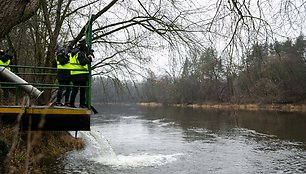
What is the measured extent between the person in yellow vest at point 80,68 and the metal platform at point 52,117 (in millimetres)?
653

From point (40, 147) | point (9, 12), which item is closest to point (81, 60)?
point (9, 12)

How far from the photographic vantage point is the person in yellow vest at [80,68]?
23.1 ft

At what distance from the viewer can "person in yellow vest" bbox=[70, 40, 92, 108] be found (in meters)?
7.03

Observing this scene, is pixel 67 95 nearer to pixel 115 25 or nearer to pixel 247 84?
pixel 247 84

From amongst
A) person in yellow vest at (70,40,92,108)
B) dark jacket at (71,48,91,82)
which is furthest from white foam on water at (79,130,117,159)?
dark jacket at (71,48,91,82)

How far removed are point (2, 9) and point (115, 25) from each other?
10.6m

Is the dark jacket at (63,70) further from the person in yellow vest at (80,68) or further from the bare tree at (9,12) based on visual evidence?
the bare tree at (9,12)

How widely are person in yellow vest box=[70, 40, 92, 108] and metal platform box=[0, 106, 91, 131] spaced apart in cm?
65

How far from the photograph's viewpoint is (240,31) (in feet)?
14.6

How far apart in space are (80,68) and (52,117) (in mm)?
1275

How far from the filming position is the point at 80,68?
723cm

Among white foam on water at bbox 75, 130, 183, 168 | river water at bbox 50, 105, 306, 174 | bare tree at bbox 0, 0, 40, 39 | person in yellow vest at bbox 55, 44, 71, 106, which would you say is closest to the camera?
bare tree at bbox 0, 0, 40, 39

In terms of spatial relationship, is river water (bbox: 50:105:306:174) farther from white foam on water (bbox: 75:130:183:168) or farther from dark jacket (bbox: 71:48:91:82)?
dark jacket (bbox: 71:48:91:82)

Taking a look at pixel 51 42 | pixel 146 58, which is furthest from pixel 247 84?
pixel 51 42
